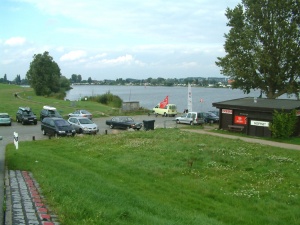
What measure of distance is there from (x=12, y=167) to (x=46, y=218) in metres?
7.08

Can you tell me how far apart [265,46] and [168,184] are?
1345 inches

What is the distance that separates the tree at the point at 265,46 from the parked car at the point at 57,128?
23186mm

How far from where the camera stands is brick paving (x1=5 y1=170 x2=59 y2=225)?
664 cm

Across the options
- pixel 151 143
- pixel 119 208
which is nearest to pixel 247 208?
pixel 119 208

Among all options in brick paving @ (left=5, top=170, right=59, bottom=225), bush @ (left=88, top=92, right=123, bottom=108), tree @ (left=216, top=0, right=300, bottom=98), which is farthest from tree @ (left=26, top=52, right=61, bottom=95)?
brick paving @ (left=5, top=170, right=59, bottom=225)

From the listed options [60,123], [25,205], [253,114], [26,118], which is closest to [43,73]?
[26,118]

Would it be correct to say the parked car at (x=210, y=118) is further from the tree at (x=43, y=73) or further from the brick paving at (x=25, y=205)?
the tree at (x=43, y=73)

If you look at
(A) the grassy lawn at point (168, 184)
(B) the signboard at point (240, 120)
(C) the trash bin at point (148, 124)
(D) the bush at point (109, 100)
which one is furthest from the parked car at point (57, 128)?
(D) the bush at point (109, 100)

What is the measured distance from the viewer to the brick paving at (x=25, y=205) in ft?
21.8

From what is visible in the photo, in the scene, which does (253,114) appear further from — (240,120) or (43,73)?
(43,73)

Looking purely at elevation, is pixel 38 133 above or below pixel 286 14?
below

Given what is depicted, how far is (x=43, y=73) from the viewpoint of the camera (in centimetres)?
8219

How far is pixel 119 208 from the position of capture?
8.30 m

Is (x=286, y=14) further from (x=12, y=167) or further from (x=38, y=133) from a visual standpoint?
(x=12, y=167)
